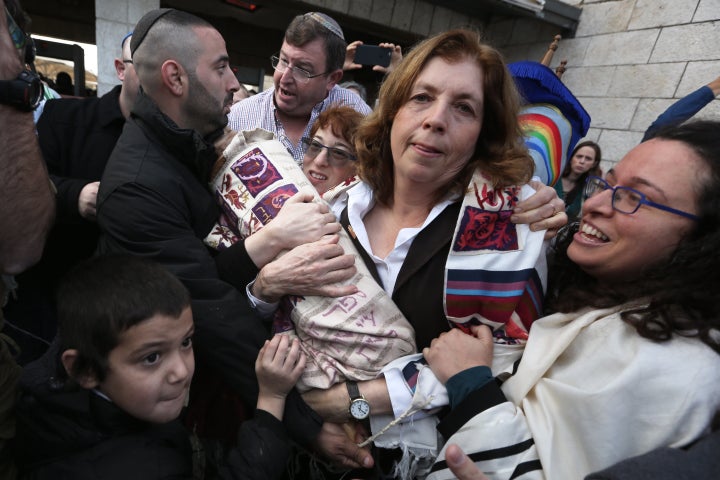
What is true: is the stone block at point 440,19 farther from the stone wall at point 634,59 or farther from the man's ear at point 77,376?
the man's ear at point 77,376

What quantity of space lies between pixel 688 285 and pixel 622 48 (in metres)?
5.23

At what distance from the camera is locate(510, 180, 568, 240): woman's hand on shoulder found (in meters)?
1.42

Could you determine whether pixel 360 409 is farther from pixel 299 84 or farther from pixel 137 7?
pixel 137 7

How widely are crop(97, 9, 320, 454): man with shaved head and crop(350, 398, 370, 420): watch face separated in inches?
6.4

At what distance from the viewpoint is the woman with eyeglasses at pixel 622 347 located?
97cm

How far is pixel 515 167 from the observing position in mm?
1457

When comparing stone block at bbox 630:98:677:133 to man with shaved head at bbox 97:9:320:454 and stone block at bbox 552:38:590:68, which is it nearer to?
stone block at bbox 552:38:590:68

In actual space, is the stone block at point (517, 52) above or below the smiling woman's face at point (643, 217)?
above

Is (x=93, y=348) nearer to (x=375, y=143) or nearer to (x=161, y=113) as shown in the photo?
(x=161, y=113)

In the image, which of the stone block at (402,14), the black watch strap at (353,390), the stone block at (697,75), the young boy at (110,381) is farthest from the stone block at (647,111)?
the young boy at (110,381)

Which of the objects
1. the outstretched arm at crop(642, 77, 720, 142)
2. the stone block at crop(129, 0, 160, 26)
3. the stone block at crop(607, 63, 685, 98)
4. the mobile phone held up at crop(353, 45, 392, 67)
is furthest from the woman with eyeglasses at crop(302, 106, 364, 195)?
the stone block at crop(607, 63, 685, 98)

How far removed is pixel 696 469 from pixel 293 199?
4.36ft

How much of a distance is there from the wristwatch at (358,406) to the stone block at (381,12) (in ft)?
18.4

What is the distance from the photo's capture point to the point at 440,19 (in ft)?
20.0
